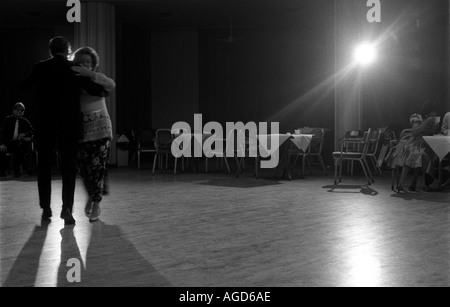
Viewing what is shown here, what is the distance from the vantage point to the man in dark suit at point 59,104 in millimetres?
3746

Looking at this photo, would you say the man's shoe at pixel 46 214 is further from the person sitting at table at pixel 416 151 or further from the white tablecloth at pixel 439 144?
the white tablecloth at pixel 439 144

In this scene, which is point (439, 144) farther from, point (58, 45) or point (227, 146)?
point (58, 45)

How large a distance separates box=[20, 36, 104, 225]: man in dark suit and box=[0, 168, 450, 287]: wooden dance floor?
0.59 metres

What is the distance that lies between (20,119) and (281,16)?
643 centimetres

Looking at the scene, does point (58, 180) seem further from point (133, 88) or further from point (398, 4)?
point (398, 4)

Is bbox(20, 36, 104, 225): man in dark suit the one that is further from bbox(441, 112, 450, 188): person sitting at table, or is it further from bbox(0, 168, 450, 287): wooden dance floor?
bbox(441, 112, 450, 188): person sitting at table

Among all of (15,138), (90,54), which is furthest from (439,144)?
(15,138)

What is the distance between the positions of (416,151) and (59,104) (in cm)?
446

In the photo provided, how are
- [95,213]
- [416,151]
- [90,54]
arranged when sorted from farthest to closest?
[416,151] < [95,213] < [90,54]

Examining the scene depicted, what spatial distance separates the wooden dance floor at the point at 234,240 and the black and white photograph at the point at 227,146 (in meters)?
0.02

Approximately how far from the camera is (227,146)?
9109 mm

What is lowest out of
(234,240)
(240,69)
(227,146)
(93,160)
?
(234,240)

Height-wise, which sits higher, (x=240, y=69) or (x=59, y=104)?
(x=240, y=69)

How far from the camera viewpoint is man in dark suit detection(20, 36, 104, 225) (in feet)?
12.3
